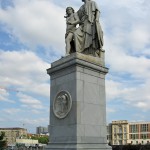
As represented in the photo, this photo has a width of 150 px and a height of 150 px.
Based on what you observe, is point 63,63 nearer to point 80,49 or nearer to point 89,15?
point 80,49

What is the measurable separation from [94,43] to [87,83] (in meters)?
2.05

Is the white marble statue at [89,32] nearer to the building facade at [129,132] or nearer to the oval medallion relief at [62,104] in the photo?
the oval medallion relief at [62,104]

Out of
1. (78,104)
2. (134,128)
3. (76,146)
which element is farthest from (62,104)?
(134,128)

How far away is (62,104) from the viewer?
13.6m

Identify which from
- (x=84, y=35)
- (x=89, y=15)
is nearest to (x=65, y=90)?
(x=84, y=35)

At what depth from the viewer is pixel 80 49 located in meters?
14.3

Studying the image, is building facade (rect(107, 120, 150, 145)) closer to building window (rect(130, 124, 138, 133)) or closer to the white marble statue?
building window (rect(130, 124, 138, 133))

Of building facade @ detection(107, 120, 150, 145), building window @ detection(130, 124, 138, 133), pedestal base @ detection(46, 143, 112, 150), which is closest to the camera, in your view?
pedestal base @ detection(46, 143, 112, 150)

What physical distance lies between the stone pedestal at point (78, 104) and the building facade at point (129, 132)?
126 metres

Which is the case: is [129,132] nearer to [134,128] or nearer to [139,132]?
[134,128]

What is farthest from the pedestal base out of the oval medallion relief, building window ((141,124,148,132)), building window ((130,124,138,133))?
building window ((130,124,138,133))

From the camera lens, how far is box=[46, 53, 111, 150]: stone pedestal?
504 inches

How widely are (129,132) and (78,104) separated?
13425 centimetres

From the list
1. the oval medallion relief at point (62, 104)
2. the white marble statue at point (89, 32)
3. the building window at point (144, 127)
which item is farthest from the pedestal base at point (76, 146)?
the building window at point (144, 127)
